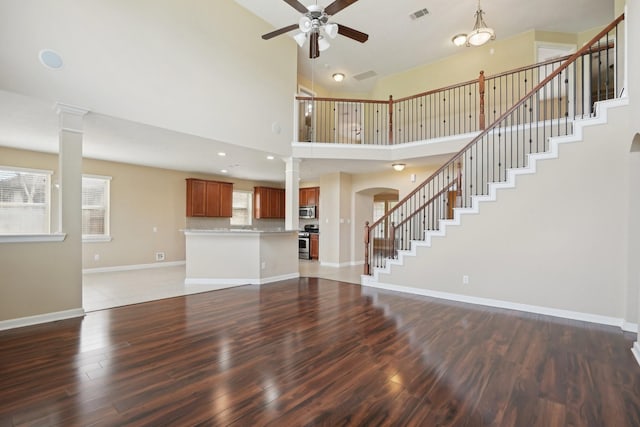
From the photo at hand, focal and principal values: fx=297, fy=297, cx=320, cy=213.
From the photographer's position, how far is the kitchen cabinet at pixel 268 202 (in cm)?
1023

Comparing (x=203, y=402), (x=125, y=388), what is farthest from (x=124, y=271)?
(x=203, y=402)

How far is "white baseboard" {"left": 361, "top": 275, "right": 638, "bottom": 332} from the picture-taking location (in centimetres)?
362

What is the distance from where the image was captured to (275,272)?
6.18m

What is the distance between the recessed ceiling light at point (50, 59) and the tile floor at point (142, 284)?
10.5ft

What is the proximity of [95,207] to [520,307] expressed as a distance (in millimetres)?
8747

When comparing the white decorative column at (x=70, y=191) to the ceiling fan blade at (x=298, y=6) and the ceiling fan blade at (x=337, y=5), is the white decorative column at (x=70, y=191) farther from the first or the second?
the ceiling fan blade at (x=337, y=5)

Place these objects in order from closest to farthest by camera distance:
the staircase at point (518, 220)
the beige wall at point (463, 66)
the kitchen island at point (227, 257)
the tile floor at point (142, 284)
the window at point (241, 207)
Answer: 1. the staircase at point (518, 220)
2. the tile floor at point (142, 284)
3. the kitchen island at point (227, 257)
4. the beige wall at point (463, 66)
5. the window at point (241, 207)

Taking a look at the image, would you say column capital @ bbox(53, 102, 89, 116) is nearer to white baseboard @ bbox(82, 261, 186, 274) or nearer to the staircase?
white baseboard @ bbox(82, 261, 186, 274)

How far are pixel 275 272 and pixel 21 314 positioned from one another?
12.2ft

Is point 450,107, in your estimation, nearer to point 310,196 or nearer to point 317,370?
point 310,196

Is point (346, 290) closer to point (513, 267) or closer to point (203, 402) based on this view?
point (513, 267)

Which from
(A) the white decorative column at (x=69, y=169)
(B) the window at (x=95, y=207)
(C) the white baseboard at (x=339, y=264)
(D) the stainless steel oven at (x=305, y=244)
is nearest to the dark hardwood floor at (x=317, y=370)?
(A) the white decorative column at (x=69, y=169)

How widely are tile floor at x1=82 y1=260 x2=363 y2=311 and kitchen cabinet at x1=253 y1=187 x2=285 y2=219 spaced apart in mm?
3100

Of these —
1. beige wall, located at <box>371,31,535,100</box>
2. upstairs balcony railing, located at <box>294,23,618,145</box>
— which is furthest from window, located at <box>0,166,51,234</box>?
beige wall, located at <box>371,31,535,100</box>
